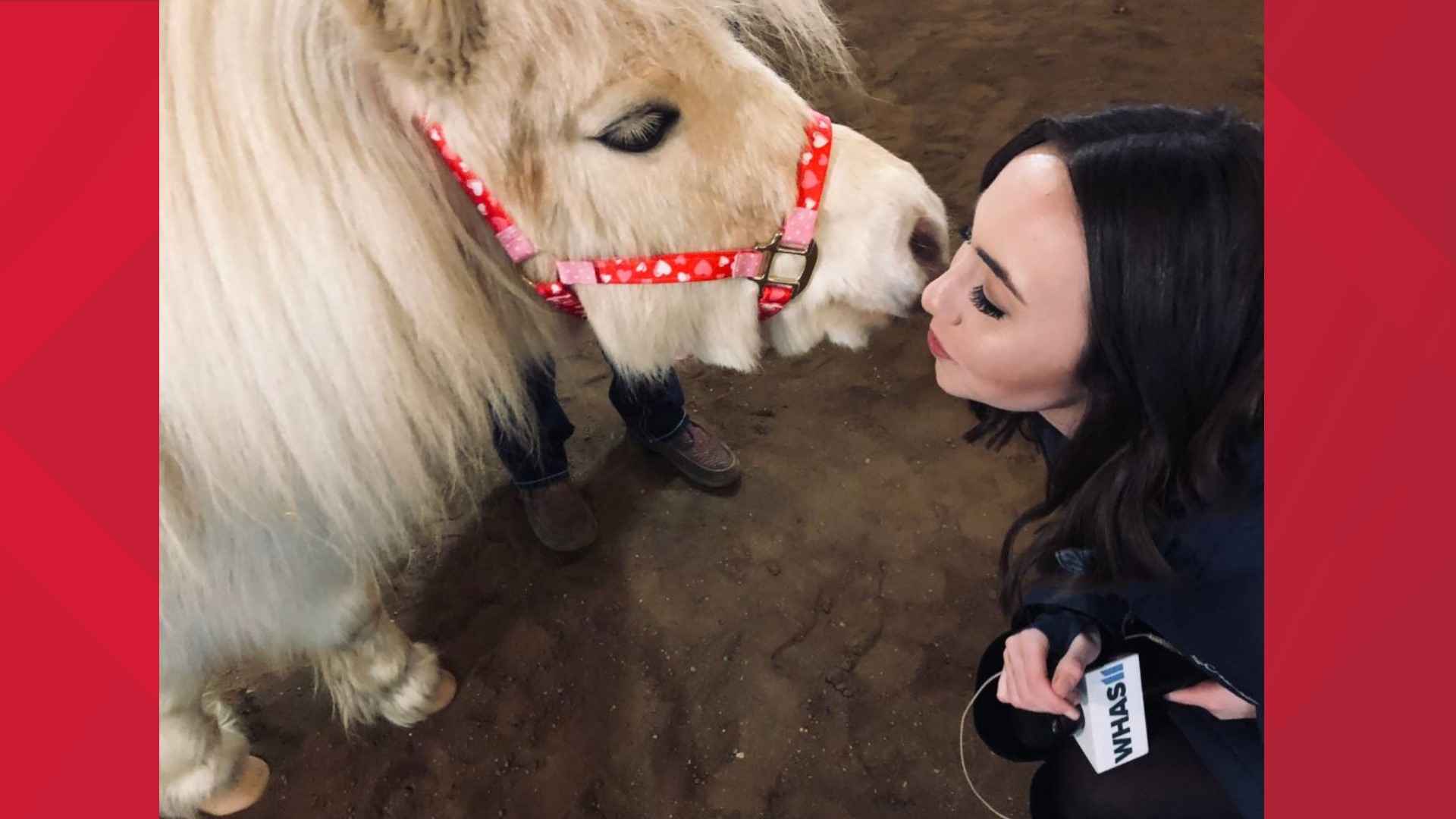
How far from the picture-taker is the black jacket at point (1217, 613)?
0.84 metres

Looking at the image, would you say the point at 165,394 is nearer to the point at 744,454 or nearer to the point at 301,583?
the point at 301,583

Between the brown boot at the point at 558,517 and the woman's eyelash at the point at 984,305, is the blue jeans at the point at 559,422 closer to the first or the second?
the brown boot at the point at 558,517

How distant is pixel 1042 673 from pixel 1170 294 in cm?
60

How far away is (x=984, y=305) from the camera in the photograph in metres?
0.87

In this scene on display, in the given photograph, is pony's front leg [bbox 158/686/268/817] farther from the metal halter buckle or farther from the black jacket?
the black jacket

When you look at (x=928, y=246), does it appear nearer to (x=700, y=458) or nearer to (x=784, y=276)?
(x=784, y=276)

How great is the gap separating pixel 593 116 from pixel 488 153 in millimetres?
123

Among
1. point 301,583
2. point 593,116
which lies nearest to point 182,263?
point 593,116

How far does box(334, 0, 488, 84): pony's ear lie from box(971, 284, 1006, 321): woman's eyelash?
59 cm

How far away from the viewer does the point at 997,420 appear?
4.29 ft

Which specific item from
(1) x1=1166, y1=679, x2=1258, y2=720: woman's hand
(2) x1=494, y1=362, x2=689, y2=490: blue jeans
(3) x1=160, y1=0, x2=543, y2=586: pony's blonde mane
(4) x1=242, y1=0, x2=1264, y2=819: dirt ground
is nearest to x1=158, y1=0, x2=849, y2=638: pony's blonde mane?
(3) x1=160, y1=0, x2=543, y2=586: pony's blonde mane

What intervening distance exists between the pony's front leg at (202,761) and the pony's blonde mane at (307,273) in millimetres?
418

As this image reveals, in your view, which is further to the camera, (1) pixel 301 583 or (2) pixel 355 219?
(1) pixel 301 583

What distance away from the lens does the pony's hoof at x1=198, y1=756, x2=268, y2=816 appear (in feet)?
4.72
